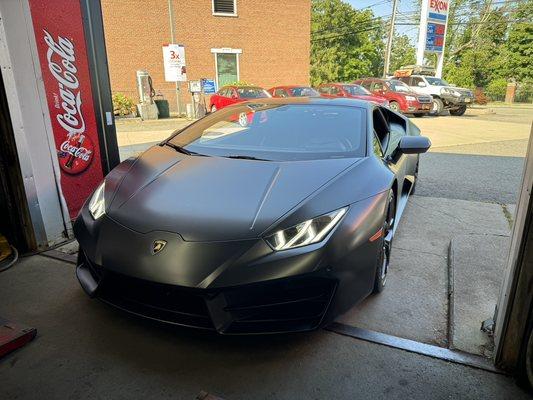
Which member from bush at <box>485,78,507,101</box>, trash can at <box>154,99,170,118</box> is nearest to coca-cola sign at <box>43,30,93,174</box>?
trash can at <box>154,99,170,118</box>

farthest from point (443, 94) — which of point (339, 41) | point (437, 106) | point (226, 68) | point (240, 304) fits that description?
point (339, 41)

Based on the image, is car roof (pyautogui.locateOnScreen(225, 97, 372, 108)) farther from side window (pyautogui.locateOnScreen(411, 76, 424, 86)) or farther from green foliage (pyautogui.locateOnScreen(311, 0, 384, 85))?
green foliage (pyautogui.locateOnScreen(311, 0, 384, 85))

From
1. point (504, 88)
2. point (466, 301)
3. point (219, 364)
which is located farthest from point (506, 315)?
point (504, 88)

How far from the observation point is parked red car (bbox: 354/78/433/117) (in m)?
15.8

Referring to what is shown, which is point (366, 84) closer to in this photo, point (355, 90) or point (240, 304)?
point (355, 90)

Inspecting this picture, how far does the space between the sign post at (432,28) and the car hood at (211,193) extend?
22.5 meters

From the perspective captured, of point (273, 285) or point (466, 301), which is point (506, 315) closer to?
point (466, 301)

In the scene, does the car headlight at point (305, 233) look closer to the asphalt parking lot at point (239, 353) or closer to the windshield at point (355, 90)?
the asphalt parking lot at point (239, 353)

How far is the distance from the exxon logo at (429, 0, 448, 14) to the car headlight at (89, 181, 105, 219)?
78.4ft

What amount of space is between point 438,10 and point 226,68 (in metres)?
12.2

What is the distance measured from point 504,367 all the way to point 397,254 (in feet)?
4.58

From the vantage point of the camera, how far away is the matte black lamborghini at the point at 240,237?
179 centimetres

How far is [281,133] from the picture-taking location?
9.76 ft

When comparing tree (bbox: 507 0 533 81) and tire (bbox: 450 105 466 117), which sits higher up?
tree (bbox: 507 0 533 81)
